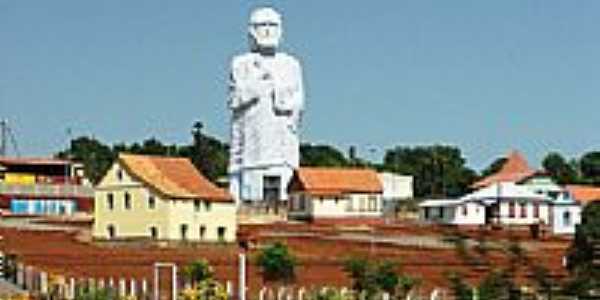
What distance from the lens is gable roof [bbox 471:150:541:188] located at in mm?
74569

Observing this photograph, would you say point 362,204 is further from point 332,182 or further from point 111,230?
point 111,230

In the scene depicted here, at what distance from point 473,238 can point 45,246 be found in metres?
30.0

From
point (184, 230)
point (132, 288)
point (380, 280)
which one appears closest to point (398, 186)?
point (184, 230)

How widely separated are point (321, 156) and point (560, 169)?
59.4 ft

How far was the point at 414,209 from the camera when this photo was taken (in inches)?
2867

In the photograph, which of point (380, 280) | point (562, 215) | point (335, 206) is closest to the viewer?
point (380, 280)

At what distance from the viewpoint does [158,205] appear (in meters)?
41.5

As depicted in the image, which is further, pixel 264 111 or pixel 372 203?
pixel 264 111

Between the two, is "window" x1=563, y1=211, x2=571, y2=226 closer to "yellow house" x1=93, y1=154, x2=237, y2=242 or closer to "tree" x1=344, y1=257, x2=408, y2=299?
"yellow house" x1=93, y1=154, x2=237, y2=242

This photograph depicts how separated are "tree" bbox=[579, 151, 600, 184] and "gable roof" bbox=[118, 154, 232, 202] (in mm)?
49921

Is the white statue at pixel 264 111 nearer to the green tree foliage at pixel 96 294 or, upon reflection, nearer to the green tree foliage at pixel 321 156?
the green tree foliage at pixel 321 156

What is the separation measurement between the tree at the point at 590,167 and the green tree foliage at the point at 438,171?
7296mm

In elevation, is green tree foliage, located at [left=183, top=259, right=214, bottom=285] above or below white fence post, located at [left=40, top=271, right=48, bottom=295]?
above

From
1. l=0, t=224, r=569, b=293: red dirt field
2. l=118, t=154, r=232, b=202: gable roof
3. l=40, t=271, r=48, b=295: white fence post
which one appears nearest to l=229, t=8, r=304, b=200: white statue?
l=118, t=154, r=232, b=202: gable roof
